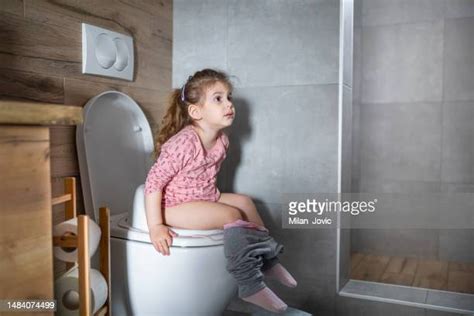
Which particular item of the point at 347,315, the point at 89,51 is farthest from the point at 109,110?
A: the point at 347,315

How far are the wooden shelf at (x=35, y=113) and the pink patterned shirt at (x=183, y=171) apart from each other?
52 cm

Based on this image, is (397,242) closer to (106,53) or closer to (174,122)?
(174,122)

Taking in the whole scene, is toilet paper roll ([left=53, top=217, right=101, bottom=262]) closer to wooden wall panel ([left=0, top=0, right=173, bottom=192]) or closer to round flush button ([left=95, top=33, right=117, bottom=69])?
wooden wall panel ([left=0, top=0, right=173, bottom=192])

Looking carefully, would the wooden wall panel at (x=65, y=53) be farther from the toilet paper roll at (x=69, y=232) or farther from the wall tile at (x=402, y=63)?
the wall tile at (x=402, y=63)

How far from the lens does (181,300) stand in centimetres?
115

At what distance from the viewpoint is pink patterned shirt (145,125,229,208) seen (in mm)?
1275

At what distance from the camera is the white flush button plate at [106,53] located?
1282 mm

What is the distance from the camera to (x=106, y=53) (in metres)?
1.35

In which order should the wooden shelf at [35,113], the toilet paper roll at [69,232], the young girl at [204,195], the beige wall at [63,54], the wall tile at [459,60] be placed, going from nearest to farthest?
the wooden shelf at [35,113], the toilet paper roll at [69,232], the beige wall at [63,54], the young girl at [204,195], the wall tile at [459,60]

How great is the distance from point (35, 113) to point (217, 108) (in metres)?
0.75

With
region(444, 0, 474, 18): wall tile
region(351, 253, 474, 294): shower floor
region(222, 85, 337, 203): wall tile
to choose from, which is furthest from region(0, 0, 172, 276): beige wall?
region(444, 0, 474, 18): wall tile


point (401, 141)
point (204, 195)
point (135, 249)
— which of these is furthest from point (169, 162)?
point (401, 141)

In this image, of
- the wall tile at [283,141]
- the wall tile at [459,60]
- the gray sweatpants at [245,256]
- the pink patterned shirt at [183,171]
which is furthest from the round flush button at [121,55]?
the wall tile at [459,60]

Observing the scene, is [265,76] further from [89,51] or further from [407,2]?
[407,2]
